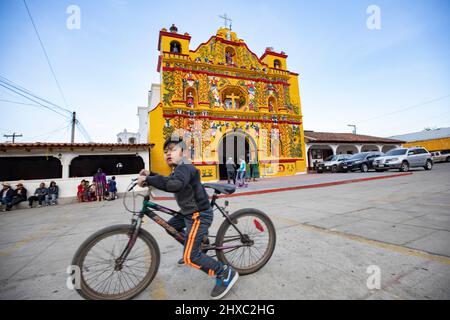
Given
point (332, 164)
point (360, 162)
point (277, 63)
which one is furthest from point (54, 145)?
point (360, 162)

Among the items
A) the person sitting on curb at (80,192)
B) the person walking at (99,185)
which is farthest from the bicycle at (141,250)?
the person sitting on curb at (80,192)

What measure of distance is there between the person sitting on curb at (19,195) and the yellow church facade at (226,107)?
6569 mm

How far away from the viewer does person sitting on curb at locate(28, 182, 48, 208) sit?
9.73 metres

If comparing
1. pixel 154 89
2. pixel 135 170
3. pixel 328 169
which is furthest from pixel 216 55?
pixel 328 169

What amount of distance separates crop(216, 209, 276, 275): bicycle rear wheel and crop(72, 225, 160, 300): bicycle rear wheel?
2.31 feet

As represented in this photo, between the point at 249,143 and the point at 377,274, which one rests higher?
the point at 249,143

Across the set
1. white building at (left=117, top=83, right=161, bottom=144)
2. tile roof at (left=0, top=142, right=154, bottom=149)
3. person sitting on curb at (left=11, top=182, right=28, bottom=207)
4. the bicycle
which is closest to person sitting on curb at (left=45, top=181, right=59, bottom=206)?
person sitting on curb at (left=11, top=182, right=28, bottom=207)

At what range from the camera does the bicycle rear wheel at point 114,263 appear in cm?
158

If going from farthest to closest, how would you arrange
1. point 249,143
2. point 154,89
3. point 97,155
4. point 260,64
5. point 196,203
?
point 154,89 → point 260,64 → point 249,143 → point 97,155 → point 196,203

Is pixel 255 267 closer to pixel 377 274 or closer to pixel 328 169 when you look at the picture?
pixel 377 274

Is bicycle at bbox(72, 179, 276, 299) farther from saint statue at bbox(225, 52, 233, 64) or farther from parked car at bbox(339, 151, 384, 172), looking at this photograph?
saint statue at bbox(225, 52, 233, 64)

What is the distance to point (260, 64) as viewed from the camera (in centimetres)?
1755

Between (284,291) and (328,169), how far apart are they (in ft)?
62.5
